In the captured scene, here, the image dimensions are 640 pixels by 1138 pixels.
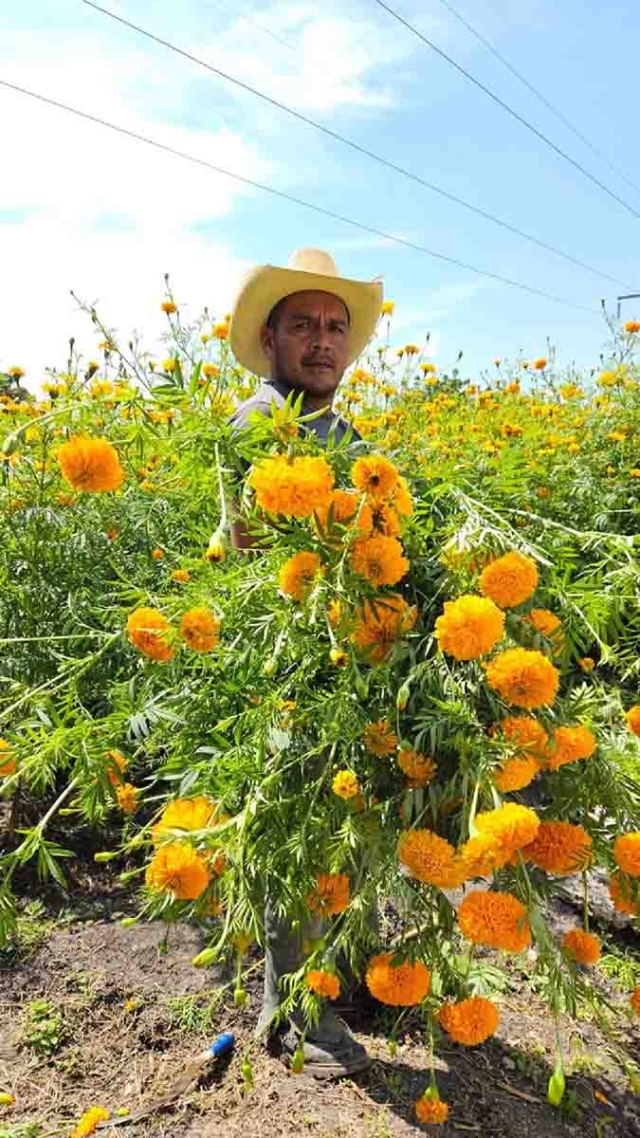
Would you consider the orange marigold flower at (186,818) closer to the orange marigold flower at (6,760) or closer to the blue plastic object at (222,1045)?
the orange marigold flower at (6,760)

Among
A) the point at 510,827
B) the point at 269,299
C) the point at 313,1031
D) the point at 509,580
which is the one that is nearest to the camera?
the point at 510,827

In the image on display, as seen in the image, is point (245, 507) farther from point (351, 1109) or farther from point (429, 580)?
point (351, 1109)

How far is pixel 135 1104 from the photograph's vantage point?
1.84 meters

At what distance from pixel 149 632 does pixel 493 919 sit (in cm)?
61

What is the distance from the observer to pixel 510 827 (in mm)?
907

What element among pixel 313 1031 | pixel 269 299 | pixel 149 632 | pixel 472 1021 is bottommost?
pixel 313 1031

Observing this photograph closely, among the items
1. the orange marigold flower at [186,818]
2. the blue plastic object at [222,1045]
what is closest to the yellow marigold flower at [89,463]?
the orange marigold flower at [186,818]

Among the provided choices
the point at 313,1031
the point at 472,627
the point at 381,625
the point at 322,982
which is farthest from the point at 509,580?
the point at 313,1031

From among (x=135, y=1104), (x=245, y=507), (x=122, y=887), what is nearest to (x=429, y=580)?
(x=245, y=507)

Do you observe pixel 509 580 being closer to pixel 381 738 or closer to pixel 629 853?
pixel 381 738

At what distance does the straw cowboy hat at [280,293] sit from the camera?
2.33 m

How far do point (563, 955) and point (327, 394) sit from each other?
1.65 metres

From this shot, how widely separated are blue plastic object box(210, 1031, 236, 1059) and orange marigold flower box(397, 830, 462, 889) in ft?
3.98

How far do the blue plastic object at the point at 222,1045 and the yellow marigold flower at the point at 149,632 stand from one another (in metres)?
1.19
